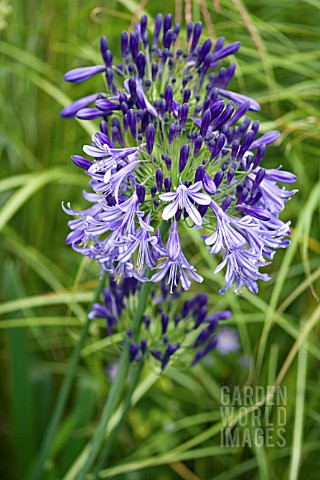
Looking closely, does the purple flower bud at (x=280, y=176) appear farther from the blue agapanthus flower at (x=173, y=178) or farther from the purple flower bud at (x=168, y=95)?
the purple flower bud at (x=168, y=95)

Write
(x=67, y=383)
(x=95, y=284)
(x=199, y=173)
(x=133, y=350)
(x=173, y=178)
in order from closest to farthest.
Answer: (x=199, y=173) < (x=173, y=178) < (x=133, y=350) < (x=67, y=383) < (x=95, y=284)

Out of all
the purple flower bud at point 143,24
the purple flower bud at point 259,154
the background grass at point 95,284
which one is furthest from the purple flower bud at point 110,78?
the background grass at point 95,284

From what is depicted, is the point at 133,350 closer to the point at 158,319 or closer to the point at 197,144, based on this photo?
the point at 158,319

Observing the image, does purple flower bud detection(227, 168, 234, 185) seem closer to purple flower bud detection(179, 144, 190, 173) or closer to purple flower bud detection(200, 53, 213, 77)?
purple flower bud detection(179, 144, 190, 173)

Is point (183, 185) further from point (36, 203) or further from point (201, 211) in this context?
point (36, 203)

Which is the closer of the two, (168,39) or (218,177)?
(218,177)

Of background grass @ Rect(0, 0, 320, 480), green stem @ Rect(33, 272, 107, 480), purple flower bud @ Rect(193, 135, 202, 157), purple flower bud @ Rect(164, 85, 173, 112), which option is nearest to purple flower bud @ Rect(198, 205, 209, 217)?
purple flower bud @ Rect(193, 135, 202, 157)

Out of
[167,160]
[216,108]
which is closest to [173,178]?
[167,160]
